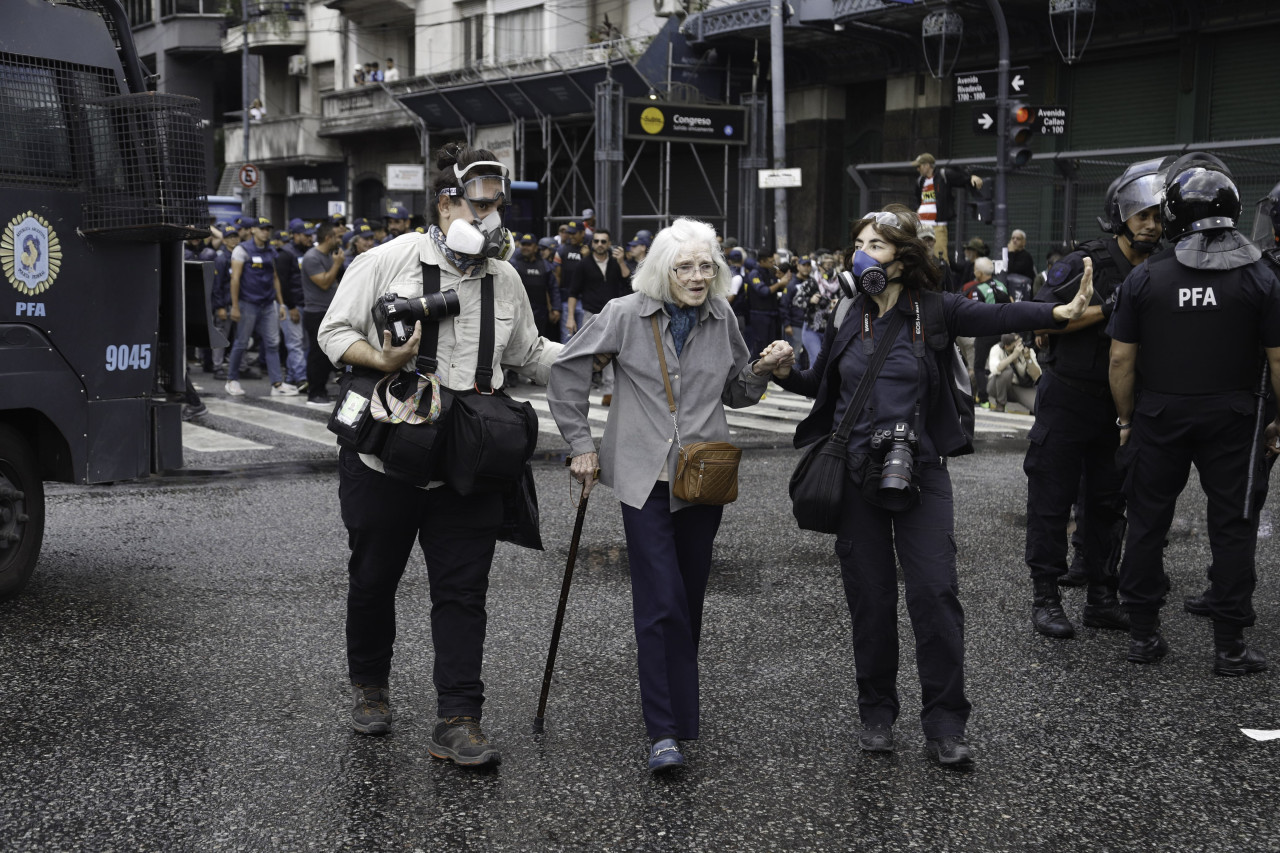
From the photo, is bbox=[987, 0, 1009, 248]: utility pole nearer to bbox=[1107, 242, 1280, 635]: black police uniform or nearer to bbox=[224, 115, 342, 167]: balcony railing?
bbox=[1107, 242, 1280, 635]: black police uniform

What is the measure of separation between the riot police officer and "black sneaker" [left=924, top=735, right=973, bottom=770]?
1.55 meters

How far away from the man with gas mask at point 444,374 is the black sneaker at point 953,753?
143 cm

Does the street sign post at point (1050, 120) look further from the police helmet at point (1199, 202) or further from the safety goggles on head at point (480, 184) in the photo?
the safety goggles on head at point (480, 184)

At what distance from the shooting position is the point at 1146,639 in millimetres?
5609

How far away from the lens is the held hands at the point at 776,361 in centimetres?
445

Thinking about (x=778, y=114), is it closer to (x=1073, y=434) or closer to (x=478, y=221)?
(x=1073, y=434)

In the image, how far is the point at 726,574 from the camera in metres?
7.11

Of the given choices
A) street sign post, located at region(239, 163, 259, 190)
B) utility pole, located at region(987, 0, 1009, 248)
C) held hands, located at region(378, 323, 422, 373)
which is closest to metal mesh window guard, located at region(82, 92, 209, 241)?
held hands, located at region(378, 323, 422, 373)

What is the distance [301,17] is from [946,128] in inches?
933

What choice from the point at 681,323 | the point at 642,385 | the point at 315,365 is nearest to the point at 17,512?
the point at 642,385

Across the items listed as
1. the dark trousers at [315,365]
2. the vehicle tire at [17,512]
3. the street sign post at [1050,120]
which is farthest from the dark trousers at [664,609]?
the street sign post at [1050,120]

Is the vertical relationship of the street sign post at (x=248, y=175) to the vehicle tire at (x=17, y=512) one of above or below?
above

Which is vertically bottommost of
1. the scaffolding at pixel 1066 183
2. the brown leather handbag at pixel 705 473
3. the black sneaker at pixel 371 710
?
the black sneaker at pixel 371 710

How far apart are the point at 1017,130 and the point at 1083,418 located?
40.4ft
